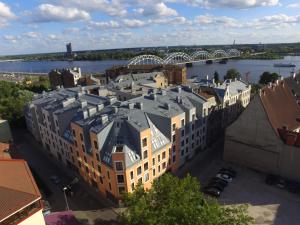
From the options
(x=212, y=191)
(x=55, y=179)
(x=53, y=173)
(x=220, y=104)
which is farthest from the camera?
(x=220, y=104)

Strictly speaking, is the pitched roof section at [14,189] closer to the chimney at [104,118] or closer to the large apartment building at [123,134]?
the large apartment building at [123,134]

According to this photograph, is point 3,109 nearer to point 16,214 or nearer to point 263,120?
point 16,214

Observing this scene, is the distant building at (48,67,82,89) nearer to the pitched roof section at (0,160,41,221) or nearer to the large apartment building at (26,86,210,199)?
the large apartment building at (26,86,210,199)

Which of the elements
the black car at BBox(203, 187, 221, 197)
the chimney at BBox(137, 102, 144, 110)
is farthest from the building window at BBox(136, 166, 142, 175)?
the black car at BBox(203, 187, 221, 197)

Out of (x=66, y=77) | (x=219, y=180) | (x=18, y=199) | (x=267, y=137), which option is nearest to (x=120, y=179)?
(x=18, y=199)

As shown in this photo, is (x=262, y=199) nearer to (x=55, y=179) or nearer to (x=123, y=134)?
(x=123, y=134)
